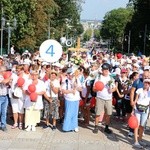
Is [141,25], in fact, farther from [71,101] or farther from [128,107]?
[71,101]

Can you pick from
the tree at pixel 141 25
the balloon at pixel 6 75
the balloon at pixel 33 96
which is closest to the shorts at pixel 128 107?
the balloon at pixel 33 96

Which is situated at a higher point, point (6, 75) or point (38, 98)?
point (6, 75)

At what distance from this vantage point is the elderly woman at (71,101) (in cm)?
1263

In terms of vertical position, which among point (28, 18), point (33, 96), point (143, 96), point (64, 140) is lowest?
point (64, 140)

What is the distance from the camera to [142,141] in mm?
11836

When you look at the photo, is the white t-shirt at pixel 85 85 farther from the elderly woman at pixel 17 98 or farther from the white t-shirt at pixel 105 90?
the elderly woman at pixel 17 98

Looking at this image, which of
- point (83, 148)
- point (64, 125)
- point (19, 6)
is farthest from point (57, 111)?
point (19, 6)

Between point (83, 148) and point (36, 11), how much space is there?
45.0m

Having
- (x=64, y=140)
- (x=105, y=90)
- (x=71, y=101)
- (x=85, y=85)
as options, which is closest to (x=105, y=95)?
(x=105, y=90)

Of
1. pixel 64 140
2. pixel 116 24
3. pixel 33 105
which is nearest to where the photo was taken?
pixel 64 140

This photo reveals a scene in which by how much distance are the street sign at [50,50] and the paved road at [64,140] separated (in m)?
1.95

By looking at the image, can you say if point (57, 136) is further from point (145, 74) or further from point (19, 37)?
point (19, 37)

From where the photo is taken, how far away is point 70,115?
500 inches

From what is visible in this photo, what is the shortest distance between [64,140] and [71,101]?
4.04 ft
